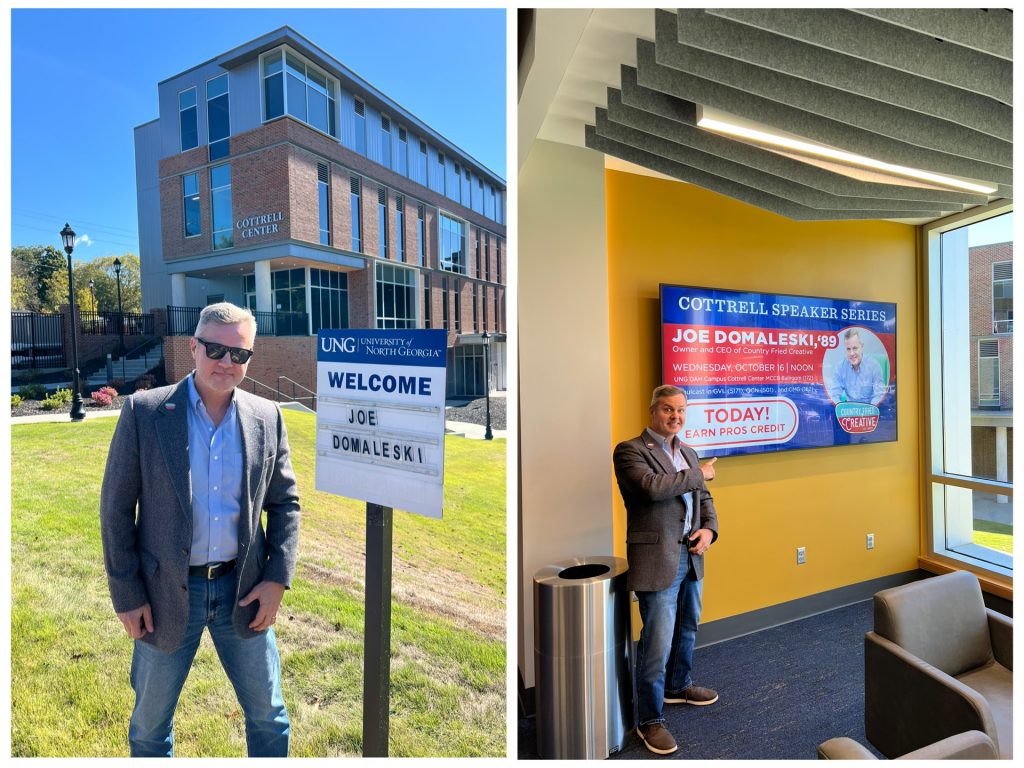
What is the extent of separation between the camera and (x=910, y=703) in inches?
78.1

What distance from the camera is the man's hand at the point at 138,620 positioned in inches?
59.7

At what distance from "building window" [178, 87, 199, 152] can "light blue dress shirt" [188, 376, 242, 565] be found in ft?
2.29

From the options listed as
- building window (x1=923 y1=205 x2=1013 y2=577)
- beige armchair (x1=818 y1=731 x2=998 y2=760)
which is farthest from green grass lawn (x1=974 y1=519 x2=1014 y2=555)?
beige armchair (x1=818 y1=731 x2=998 y2=760)

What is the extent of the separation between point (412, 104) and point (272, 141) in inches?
17.4

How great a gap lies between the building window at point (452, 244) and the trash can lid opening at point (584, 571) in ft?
4.73

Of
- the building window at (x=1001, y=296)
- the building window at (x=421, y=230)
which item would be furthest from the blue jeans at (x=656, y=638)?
the building window at (x=1001, y=296)

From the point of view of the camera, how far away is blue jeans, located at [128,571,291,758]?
1.56 meters

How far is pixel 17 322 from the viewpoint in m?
1.57

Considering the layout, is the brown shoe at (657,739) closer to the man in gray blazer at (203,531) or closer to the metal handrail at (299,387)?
the man in gray blazer at (203,531)

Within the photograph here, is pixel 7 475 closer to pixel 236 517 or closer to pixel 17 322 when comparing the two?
pixel 17 322

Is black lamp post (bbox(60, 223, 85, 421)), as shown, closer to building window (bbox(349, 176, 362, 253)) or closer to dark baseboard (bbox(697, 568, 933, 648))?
building window (bbox(349, 176, 362, 253))

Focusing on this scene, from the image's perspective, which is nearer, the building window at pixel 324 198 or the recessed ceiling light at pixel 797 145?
the building window at pixel 324 198

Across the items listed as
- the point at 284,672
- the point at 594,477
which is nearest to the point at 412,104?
the point at 284,672

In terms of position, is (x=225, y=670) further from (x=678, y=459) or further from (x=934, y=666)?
(x=934, y=666)
